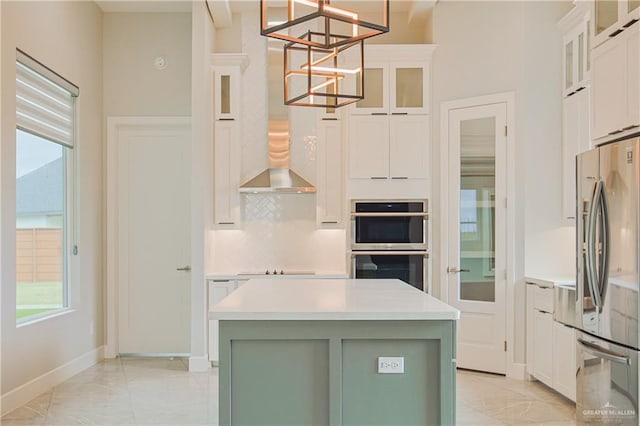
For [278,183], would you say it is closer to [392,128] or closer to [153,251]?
[392,128]

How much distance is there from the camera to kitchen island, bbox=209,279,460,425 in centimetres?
262

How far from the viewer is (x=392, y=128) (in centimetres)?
540

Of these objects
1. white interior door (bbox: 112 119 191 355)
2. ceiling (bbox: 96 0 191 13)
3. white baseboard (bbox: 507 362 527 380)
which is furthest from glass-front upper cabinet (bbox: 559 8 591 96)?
white interior door (bbox: 112 119 191 355)

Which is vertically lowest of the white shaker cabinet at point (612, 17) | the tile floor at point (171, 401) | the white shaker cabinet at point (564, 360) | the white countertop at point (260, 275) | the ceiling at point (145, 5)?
the tile floor at point (171, 401)

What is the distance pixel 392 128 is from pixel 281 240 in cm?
162

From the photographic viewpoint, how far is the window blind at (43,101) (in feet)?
13.9

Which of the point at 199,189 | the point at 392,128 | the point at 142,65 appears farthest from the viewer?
the point at 142,65

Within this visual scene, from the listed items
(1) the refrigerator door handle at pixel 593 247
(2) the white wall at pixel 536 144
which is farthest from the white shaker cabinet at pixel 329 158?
(1) the refrigerator door handle at pixel 593 247

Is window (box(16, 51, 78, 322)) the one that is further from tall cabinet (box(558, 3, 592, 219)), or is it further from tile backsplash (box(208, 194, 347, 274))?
tall cabinet (box(558, 3, 592, 219))

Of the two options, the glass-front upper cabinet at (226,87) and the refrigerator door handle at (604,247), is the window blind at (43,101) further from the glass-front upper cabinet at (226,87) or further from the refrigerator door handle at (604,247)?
the refrigerator door handle at (604,247)

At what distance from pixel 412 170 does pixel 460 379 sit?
194cm

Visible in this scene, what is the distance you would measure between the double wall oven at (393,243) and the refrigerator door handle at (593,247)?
2.11m

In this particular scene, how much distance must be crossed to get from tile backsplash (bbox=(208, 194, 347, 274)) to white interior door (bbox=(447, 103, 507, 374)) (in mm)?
1237

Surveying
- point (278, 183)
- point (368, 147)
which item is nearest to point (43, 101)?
point (278, 183)
